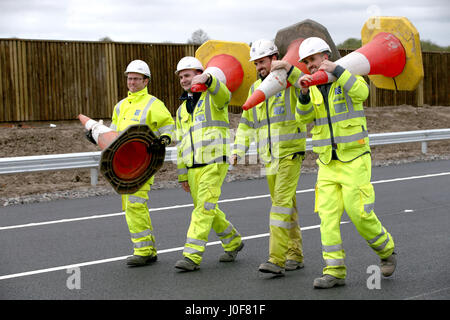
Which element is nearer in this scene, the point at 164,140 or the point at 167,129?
the point at 164,140

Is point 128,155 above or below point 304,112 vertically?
below

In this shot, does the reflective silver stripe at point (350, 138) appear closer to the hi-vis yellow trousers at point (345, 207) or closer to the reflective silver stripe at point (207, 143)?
the hi-vis yellow trousers at point (345, 207)

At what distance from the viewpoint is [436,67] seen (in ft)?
101

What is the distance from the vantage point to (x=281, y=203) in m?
7.08

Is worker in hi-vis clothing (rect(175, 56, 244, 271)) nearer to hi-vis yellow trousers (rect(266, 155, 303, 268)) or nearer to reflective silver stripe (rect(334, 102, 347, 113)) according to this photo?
hi-vis yellow trousers (rect(266, 155, 303, 268))

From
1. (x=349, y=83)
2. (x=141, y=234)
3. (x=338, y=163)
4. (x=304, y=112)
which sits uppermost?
(x=349, y=83)

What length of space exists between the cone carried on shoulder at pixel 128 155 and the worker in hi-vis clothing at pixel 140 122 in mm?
227

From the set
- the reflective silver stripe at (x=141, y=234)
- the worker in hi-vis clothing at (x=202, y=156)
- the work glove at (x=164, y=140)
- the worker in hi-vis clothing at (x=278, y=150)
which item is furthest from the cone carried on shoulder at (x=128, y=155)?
the worker in hi-vis clothing at (x=278, y=150)

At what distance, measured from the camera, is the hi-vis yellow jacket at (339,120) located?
6.57 meters

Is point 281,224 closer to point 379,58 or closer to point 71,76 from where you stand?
point 379,58

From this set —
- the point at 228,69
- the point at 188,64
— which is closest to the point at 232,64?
the point at 228,69

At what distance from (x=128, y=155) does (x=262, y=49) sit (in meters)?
1.75

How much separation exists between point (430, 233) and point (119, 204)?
17.4 feet

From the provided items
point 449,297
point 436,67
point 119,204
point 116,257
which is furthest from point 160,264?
point 436,67
